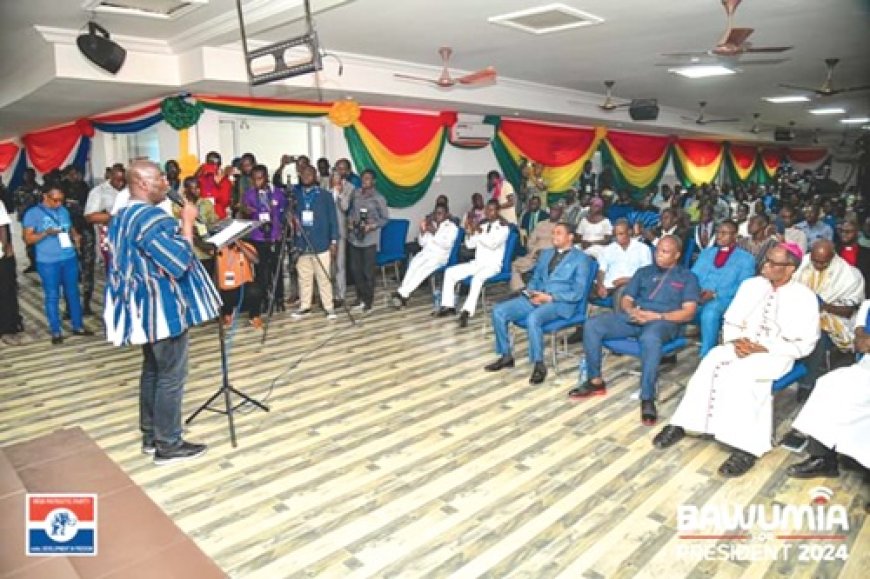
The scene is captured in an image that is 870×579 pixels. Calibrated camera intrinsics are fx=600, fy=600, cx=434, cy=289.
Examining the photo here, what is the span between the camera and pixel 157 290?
2996 millimetres

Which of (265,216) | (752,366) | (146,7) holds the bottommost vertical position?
(752,366)

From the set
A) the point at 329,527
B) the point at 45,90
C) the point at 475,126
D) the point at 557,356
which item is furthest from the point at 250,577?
the point at 475,126

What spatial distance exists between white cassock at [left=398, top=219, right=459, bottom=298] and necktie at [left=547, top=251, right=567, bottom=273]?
2146 millimetres

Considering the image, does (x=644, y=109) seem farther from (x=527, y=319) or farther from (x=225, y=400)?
(x=225, y=400)

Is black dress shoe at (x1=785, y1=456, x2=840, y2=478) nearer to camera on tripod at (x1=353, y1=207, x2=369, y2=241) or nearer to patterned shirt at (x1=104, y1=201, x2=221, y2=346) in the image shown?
patterned shirt at (x1=104, y1=201, x2=221, y2=346)

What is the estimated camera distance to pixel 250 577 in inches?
92.3

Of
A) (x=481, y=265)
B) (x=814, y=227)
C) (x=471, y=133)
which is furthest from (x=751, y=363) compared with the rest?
(x=471, y=133)

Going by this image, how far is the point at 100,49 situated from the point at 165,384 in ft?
11.1

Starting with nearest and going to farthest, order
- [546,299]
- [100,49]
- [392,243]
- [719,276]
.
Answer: [719,276] → [546,299] → [100,49] → [392,243]

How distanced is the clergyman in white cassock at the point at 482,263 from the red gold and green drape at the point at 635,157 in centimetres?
717

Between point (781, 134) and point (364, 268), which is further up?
point (781, 134)

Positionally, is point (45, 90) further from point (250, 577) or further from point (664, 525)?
point (664, 525)

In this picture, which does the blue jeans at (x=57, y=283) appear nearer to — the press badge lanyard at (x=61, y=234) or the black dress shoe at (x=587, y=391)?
the press badge lanyard at (x=61, y=234)

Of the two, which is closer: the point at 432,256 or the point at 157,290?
the point at 157,290
